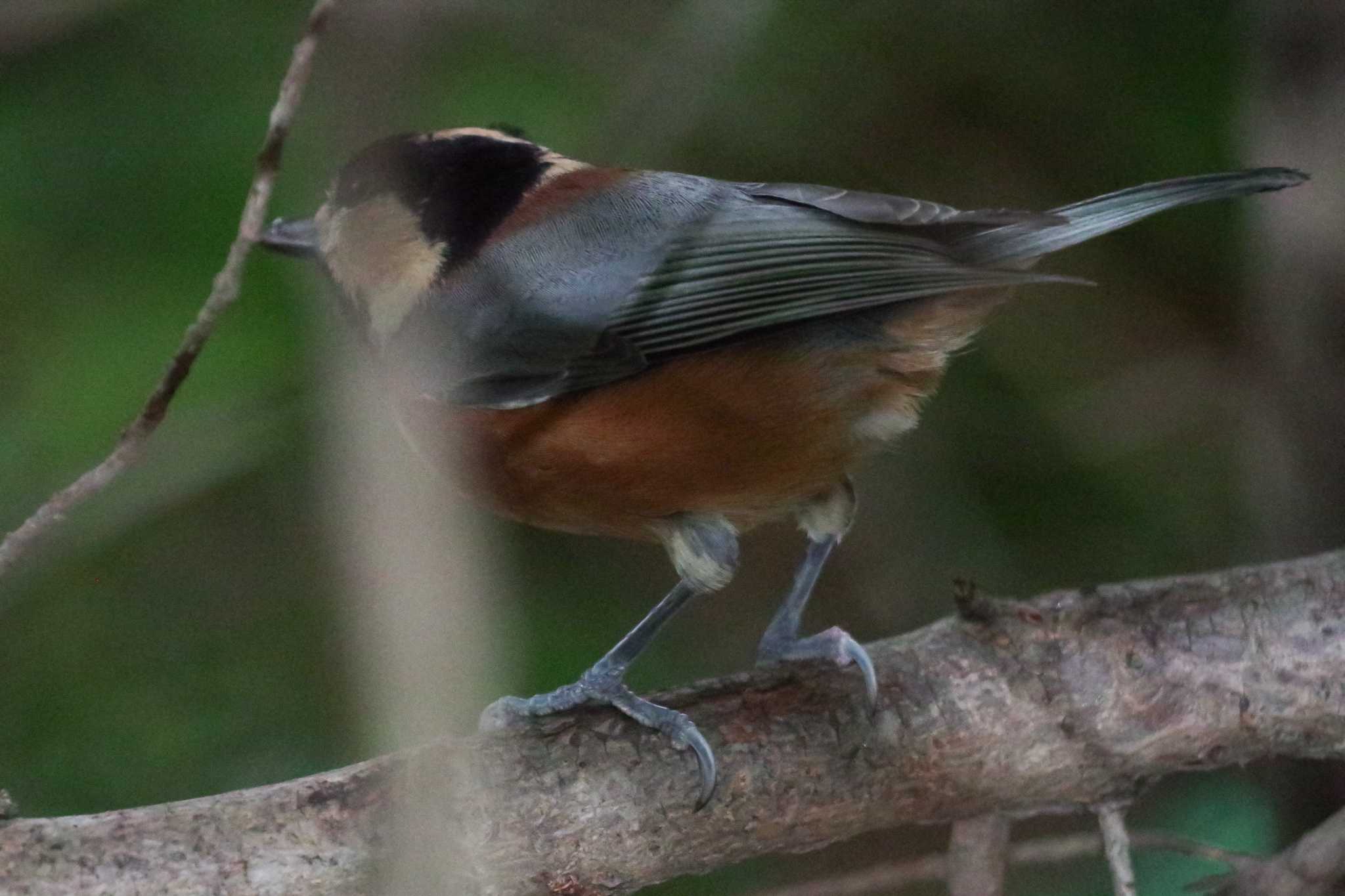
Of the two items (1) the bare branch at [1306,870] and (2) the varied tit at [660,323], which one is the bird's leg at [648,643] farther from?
(1) the bare branch at [1306,870]

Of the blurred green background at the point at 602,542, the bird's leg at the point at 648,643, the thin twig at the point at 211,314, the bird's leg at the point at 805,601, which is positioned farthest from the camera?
the blurred green background at the point at 602,542

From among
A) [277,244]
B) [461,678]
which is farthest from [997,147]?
[461,678]

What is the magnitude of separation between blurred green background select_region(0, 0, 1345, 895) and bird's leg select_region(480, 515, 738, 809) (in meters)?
0.33

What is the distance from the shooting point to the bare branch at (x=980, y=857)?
2434 millimetres

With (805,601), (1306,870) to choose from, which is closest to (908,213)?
(805,601)

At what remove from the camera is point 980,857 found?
2.45 metres

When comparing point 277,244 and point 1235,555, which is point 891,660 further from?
point 1235,555

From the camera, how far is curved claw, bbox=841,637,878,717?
7.93 feet

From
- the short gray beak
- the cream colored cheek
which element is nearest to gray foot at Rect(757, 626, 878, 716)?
the cream colored cheek

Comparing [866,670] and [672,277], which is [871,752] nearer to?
[866,670]

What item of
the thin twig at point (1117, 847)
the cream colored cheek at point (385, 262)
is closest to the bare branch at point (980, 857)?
the thin twig at point (1117, 847)

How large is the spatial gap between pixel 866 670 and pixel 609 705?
0.43m

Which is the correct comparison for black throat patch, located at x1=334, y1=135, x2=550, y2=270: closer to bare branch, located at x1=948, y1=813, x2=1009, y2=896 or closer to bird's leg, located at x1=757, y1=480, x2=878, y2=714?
bird's leg, located at x1=757, y1=480, x2=878, y2=714

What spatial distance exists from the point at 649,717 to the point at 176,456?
130cm
